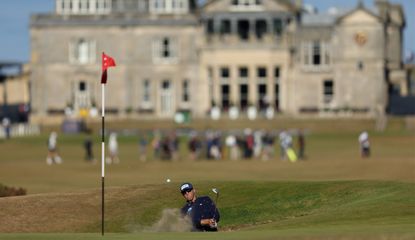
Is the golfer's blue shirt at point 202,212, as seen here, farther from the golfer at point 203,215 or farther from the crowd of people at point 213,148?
the crowd of people at point 213,148

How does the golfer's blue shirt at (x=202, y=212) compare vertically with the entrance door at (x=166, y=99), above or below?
above

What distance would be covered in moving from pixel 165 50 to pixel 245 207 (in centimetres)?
9220

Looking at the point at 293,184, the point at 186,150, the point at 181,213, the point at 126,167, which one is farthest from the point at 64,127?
the point at 181,213

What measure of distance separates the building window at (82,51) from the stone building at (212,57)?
0.09 meters

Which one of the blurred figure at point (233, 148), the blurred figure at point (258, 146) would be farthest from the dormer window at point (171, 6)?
the blurred figure at point (233, 148)

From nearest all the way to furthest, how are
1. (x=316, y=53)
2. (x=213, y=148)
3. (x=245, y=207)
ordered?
(x=245, y=207)
(x=213, y=148)
(x=316, y=53)

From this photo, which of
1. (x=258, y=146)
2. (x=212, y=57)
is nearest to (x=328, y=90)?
(x=212, y=57)

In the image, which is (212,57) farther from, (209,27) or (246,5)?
(246,5)

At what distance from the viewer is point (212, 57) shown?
130 metres

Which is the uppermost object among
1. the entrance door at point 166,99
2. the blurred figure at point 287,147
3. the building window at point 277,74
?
the building window at point 277,74

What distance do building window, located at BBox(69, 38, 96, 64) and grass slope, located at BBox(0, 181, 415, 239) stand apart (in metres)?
89.3

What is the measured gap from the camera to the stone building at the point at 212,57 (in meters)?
129

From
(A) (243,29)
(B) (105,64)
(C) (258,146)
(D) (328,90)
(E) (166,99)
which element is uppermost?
(B) (105,64)

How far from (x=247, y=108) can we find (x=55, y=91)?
19338 millimetres
